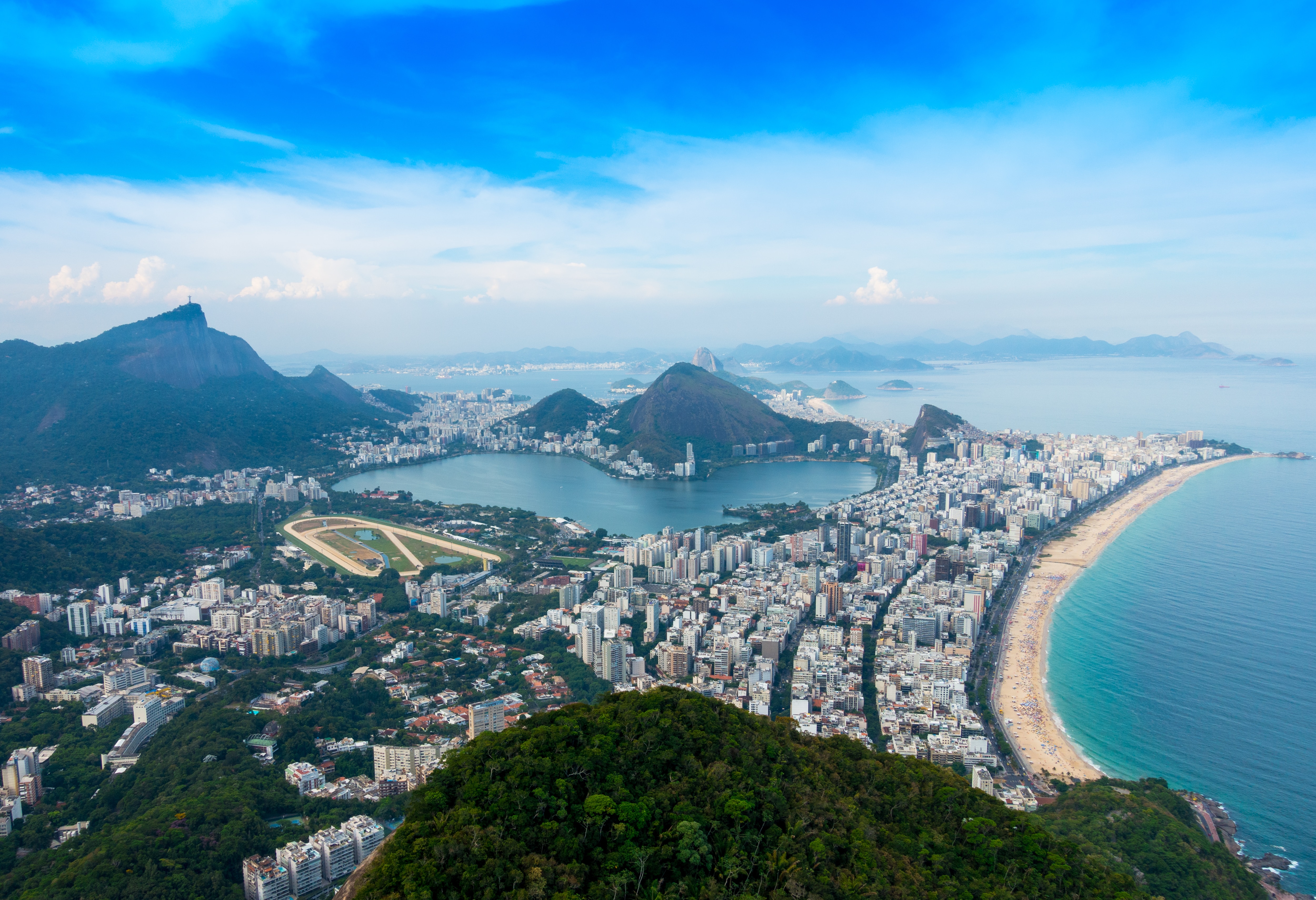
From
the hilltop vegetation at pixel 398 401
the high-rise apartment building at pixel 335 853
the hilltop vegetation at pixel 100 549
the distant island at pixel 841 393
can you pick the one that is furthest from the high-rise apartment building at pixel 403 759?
the distant island at pixel 841 393

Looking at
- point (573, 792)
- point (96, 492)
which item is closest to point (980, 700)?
point (573, 792)

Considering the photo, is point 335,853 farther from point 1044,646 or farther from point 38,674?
point 1044,646

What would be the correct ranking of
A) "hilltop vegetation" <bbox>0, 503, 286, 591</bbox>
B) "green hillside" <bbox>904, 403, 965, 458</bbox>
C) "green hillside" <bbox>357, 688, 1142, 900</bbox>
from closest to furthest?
"green hillside" <bbox>357, 688, 1142, 900</bbox>
"hilltop vegetation" <bbox>0, 503, 286, 591</bbox>
"green hillside" <bbox>904, 403, 965, 458</bbox>

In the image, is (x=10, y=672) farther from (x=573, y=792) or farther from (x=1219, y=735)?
(x=1219, y=735)

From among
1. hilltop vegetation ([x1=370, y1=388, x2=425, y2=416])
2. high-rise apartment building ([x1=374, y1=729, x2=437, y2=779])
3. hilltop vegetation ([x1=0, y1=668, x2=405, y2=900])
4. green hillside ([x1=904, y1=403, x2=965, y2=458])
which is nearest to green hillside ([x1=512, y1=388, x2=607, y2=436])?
hilltop vegetation ([x1=370, y1=388, x2=425, y2=416])

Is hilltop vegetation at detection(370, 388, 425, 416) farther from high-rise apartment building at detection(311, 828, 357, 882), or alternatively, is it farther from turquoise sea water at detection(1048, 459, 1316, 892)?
high-rise apartment building at detection(311, 828, 357, 882)

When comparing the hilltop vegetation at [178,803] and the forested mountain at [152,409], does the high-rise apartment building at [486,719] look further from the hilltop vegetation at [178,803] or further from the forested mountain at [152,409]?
the forested mountain at [152,409]

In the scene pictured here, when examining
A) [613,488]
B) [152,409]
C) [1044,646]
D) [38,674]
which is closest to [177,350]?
[152,409]
